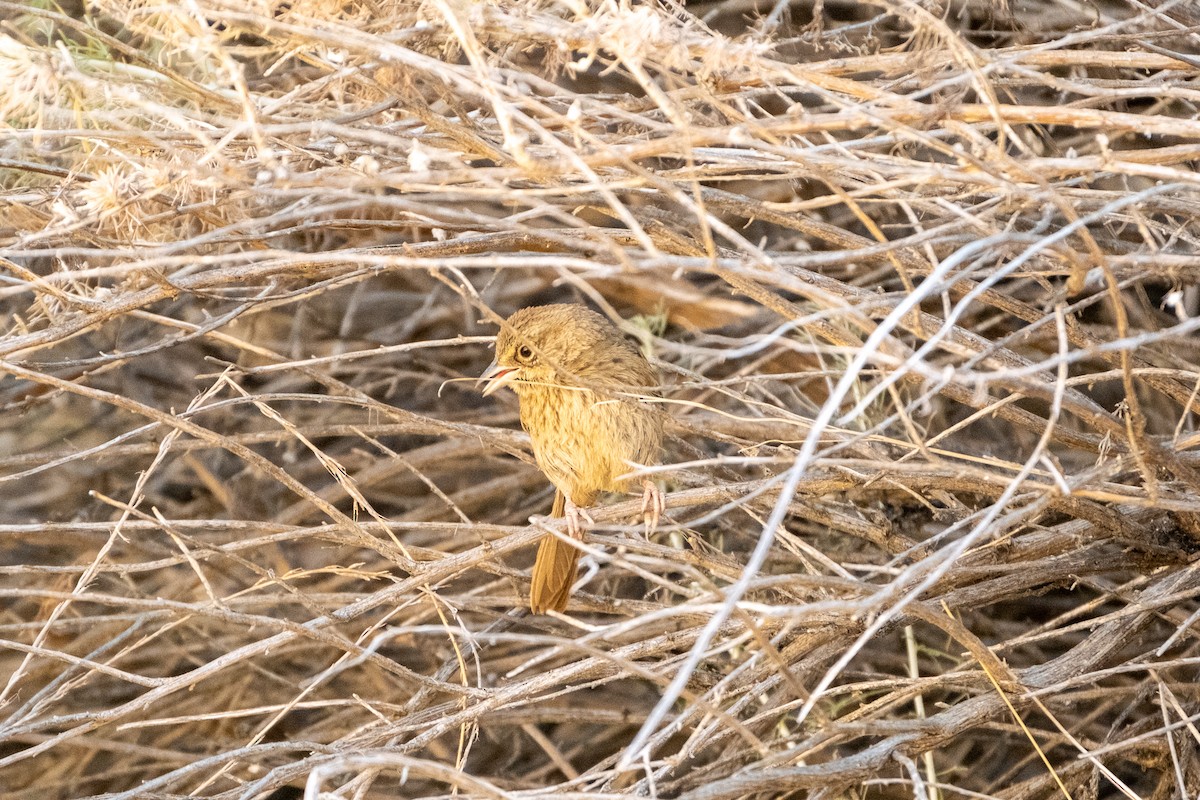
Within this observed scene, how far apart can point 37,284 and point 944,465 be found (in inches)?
70.9

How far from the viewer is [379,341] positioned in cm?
499

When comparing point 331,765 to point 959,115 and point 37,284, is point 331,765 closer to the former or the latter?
point 37,284

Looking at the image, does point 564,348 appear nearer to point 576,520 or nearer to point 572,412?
point 572,412

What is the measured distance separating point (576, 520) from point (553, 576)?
0.22 m

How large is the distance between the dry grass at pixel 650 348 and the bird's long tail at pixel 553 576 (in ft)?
0.27

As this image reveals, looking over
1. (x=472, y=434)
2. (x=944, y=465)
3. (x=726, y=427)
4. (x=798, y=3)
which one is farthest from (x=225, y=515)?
(x=944, y=465)

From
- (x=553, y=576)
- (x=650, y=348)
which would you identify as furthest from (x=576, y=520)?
(x=650, y=348)

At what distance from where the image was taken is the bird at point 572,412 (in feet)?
11.5

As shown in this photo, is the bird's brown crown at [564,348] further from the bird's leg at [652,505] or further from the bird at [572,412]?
the bird's leg at [652,505]

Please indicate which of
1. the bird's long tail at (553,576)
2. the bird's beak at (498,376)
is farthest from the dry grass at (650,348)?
the bird's beak at (498,376)

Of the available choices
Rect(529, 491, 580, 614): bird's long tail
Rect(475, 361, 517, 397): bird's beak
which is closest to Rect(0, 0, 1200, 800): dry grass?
Rect(529, 491, 580, 614): bird's long tail

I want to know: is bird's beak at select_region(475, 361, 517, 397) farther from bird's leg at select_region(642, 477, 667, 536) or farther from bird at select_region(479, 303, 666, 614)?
bird's leg at select_region(642, 477, 667, 536)

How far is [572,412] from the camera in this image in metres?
3.63

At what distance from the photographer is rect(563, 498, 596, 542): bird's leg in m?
3.59
